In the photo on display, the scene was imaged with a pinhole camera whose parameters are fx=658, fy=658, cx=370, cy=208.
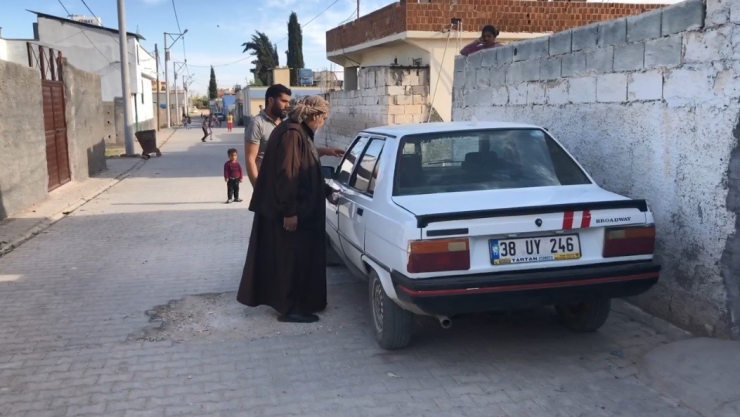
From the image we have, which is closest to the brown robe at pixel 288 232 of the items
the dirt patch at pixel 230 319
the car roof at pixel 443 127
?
the dirt patch at pixel 230 319

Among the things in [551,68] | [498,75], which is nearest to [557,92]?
[551,68]

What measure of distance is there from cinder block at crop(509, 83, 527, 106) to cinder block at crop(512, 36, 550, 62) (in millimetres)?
294

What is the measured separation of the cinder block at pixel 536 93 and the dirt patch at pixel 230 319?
106 inches

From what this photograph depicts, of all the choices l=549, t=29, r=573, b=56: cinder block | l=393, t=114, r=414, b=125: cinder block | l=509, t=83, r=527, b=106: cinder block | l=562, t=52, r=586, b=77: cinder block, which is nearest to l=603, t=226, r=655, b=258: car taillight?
l=562, t=52, r=586, b=77: cinder block

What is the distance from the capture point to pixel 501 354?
14.7 feet

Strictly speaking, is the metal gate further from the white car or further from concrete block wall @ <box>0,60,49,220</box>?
the white car

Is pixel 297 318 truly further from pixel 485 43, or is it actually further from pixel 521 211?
pixel 485 43

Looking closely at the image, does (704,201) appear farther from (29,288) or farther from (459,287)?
(29,288)

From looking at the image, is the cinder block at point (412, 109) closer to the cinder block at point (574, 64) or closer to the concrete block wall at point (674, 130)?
the concrete block wall at point (674, 130)

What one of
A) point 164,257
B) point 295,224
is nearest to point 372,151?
point 295,224

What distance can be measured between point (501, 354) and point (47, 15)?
1623 inches

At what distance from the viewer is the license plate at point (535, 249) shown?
3.90 m

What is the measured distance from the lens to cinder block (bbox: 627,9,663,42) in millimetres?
4926

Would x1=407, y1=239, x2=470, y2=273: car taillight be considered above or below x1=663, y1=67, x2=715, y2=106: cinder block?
below
